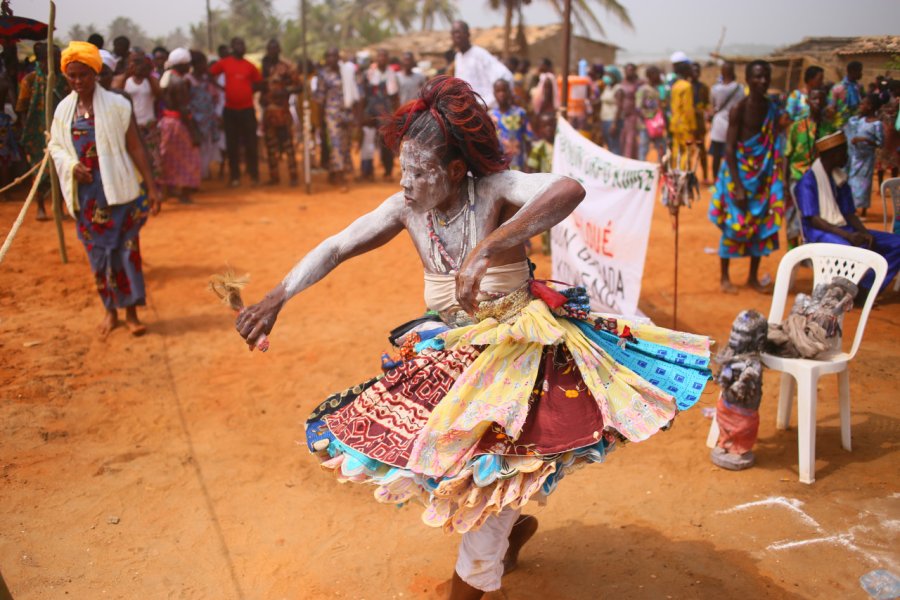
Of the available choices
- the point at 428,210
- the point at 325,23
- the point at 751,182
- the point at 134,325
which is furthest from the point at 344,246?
the point at 325,23

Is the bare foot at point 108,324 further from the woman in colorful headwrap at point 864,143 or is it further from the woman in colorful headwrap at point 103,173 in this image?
the woman in colorful headwrap at point 864,143

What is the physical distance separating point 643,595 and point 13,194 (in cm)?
503

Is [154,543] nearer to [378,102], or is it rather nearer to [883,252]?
[883,252]

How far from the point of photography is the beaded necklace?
9.59 feet

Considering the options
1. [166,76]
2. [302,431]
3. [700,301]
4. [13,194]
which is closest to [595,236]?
[700,301]

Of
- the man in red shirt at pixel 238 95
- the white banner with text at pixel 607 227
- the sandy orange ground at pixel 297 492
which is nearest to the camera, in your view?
the sandy orange ground at pixel 297 492

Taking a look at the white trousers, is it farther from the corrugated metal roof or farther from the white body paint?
the corrugated metal roof

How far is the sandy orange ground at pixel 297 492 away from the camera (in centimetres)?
364

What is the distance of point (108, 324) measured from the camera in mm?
6809

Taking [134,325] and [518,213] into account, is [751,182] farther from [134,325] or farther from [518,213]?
[134,325]

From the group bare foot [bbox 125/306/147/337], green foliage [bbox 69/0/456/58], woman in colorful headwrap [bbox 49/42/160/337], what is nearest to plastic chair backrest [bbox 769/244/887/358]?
woman in colorful headwrap [bbox 49/42/160/337]

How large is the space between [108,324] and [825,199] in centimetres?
610

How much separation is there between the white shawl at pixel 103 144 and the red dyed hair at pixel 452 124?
4.08m

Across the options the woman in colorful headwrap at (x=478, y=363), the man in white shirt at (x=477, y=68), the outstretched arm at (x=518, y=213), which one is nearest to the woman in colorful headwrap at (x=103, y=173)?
the woman in colorful headwrap at (x=478, y=363)
